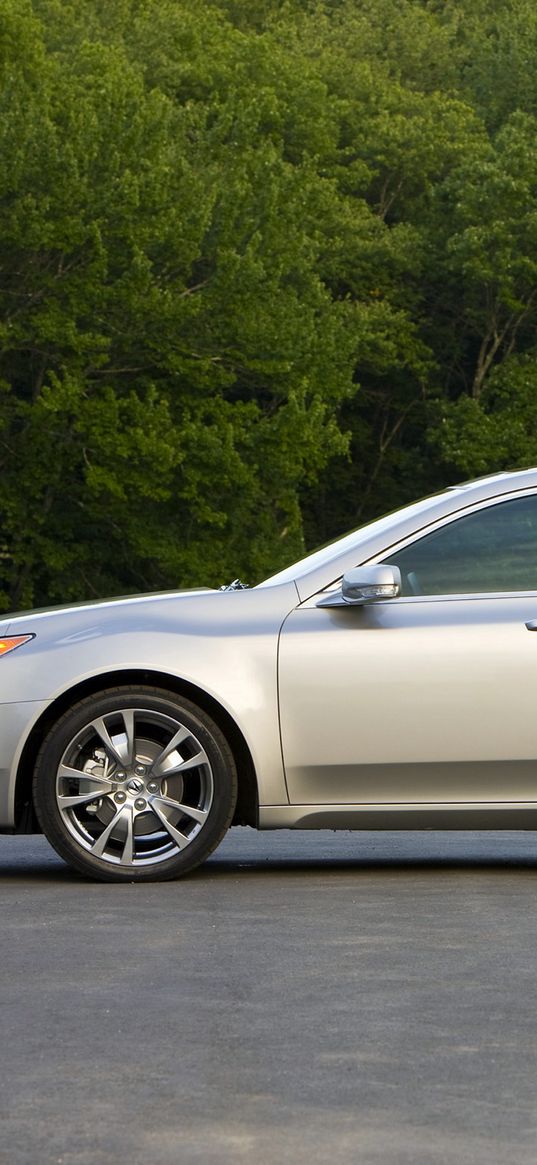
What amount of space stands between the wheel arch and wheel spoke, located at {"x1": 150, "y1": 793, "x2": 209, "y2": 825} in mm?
221

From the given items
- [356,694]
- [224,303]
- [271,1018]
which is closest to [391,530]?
[356,694]

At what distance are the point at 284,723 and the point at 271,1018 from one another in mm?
2706

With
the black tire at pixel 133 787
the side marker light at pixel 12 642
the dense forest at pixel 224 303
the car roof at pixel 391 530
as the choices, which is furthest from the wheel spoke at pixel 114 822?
the dense forest at pixel 224 303

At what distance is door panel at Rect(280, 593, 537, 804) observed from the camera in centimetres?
813

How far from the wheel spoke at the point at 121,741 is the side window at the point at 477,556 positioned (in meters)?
1.15

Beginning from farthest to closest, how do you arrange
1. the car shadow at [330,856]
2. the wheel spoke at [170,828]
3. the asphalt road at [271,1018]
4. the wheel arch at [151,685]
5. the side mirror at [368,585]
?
the car shadow at [330,856]
the wheel arch at [151,685]
the wheel spoke at [170,828]
the side mirror at [368,585]
the asphalt road at [271,1018]

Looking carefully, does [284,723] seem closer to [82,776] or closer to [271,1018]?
[82,776]

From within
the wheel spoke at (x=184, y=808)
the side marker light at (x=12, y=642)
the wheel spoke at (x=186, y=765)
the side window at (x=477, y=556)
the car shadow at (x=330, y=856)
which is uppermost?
the side window at (x=477, y=556)

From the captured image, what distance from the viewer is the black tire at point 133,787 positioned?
26.7 ft

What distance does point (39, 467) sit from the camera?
4412 cm

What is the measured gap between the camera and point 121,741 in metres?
8.20

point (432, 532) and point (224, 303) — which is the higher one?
point (432, 532)

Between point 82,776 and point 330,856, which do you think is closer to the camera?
point 82,776

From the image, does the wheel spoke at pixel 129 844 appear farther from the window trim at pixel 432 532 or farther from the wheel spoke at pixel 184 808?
the window trim at pixel 432 532
